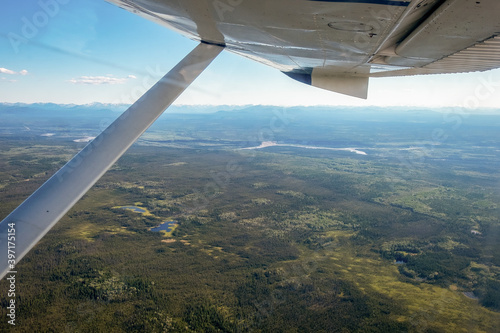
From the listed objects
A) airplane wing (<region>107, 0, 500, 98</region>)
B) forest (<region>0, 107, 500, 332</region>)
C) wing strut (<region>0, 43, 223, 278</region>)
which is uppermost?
airplane wing (<region>107, 0, 500, 98</region>)

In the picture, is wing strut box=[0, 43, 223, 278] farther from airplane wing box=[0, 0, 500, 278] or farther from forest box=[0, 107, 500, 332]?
forest box=[0, 107, 500, 332]

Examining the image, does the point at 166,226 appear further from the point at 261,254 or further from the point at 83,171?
the point at 83,171

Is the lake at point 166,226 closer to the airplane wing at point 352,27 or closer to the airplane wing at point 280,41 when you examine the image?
the airplane wing at point 280,41

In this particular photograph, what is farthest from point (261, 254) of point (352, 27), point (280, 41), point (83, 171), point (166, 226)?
point (352, 27)

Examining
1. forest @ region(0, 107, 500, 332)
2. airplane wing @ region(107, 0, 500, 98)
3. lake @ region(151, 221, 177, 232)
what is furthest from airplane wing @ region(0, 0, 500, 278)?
lake @ region(151, 221, 177, 232)

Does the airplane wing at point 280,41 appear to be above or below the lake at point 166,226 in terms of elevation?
above

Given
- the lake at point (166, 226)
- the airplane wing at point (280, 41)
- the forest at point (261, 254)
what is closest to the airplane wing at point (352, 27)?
the airplane wing at point (280, 41)

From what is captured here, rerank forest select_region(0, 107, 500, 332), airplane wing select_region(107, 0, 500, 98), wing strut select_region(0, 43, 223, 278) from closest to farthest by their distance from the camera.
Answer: airplane wing select_region(107, 0, 500, 98) < wing strut select_region(0, 43, 223, 278) < forest select_region(0, 107, 500, 332)
